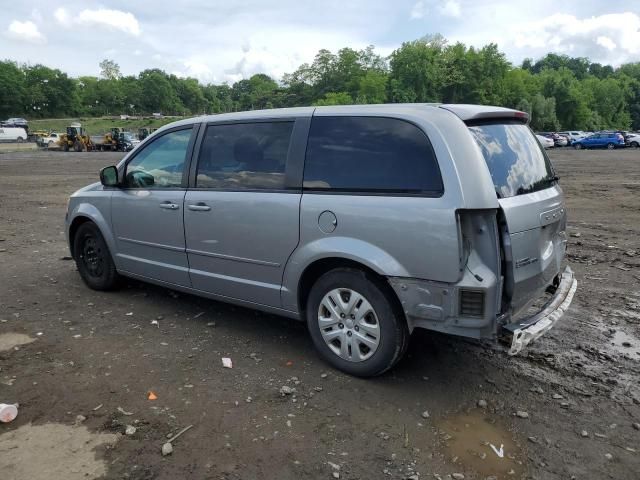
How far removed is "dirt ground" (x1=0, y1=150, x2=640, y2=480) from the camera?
2.84 metres

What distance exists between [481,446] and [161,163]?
11.9 feet

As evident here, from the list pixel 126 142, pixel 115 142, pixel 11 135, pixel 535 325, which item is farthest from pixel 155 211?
pixel 11 135

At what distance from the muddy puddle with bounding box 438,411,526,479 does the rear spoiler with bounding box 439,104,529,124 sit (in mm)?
1923

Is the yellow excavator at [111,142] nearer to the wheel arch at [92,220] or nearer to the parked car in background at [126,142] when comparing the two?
the parked car in background at [126,142]

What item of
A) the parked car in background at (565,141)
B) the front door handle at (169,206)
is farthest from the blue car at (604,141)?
the front door handle at (169,206)

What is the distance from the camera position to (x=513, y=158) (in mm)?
3568

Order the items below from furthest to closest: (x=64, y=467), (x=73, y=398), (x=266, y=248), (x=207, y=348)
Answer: (x=207, y=348) → (x=266, y=248) → (x=73, y=398) → (x=64, y=467)

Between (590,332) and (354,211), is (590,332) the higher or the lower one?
the lower one

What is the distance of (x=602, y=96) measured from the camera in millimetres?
99062

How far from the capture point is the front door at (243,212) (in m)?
3.93

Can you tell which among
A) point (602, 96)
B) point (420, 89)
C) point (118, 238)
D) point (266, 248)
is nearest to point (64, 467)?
point (266, 248)

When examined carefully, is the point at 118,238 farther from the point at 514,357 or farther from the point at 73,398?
the point at 514,357

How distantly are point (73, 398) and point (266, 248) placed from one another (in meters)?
1.68

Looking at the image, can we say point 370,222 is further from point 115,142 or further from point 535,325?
point 115,142
